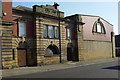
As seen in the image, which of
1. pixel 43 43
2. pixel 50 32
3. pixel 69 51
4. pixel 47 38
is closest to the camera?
pixel 43 43

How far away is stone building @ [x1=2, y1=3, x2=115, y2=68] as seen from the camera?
1759cm

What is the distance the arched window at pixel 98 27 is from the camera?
31.1 metres

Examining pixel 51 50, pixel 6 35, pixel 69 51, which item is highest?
pixel 6 35

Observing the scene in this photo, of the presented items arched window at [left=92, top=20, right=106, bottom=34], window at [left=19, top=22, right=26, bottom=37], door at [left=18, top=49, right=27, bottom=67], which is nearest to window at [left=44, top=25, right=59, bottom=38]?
window at [left=19, top=22, right=26, bottom=37]

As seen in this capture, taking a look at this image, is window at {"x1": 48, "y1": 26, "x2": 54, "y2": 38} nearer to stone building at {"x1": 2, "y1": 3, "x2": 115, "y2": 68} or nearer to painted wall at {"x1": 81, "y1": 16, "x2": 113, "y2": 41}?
stone building at {"x1": 2, "y1": 3, "x2": 115, "y2": 68}

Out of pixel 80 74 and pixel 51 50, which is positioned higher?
pixel 51 50

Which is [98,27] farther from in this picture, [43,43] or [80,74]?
[80,74]

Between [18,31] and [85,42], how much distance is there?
13572 millimetres

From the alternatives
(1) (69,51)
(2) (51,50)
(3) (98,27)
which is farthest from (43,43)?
(3) (98,27)

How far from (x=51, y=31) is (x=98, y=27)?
14.1m

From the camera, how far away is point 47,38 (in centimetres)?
2092

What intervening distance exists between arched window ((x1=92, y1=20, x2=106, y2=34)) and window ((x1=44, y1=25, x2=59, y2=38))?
418 inches

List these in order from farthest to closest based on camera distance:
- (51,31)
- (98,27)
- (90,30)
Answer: (98,27) < (90,30) < (51,31)

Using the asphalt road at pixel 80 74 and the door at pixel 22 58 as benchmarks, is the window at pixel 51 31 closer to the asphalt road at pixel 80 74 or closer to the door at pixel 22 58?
the door at pixel 22 58
